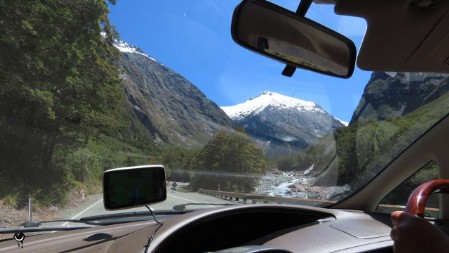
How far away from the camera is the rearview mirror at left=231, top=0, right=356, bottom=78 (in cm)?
250

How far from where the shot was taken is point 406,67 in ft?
9.91

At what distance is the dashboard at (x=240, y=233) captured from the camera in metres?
2.77

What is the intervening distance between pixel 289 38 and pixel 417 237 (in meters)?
1.26

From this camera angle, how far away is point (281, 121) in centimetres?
562

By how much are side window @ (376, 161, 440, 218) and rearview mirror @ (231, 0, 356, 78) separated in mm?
1609

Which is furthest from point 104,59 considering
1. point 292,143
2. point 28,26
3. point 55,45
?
point 292,143

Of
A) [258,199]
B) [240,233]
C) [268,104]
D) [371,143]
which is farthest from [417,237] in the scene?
[268,104]

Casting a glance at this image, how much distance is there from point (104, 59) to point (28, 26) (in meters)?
1.07

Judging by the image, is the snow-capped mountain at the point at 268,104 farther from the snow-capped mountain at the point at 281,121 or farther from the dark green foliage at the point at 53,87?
the dark green foliage at the point at 53,87

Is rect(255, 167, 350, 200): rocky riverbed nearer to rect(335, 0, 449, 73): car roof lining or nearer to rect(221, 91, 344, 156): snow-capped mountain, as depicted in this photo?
rect(221, 91, 344, 156): snow-capped mountain

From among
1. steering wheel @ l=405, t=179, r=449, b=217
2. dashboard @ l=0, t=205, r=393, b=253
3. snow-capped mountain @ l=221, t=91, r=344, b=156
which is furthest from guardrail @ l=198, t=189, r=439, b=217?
steering wheel @ l=405, t=179, r=449, b=217

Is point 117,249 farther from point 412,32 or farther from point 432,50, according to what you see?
point 432,50

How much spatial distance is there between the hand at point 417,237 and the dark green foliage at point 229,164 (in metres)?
3.68

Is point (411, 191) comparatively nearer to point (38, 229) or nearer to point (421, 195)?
point (421, 195)
